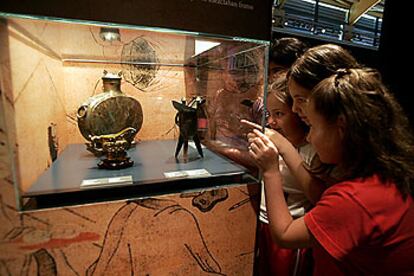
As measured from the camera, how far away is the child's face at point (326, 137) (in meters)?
0.69

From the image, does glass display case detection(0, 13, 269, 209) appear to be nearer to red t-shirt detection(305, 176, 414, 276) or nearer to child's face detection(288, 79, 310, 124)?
child's face detection(288, 79, 310, 124)

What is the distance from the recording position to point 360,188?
2.07 ft

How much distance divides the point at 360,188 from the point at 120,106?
79cm

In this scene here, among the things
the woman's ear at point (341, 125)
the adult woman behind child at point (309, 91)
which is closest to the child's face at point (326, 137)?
the woman's ear at point (341, 125)

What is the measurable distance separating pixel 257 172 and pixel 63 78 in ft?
3.29

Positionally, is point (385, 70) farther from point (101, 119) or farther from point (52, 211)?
point (52, 211)

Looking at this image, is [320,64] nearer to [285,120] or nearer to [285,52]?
[285,120]

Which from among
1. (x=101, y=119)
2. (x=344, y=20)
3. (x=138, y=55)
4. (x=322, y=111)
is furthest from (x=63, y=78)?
(x=344, y=20)

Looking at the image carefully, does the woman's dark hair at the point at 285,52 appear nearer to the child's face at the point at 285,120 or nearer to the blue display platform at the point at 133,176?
the child's face at the point at 285,120

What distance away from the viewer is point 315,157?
94cm

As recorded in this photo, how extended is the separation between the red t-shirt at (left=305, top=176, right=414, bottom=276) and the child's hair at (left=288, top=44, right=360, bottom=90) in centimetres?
35

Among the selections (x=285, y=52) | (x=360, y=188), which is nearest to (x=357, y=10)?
(x=285, y=52)

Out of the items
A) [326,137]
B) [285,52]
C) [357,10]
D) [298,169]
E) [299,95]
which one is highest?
[357,10]

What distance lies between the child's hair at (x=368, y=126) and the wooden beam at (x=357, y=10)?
1956 millimetres
